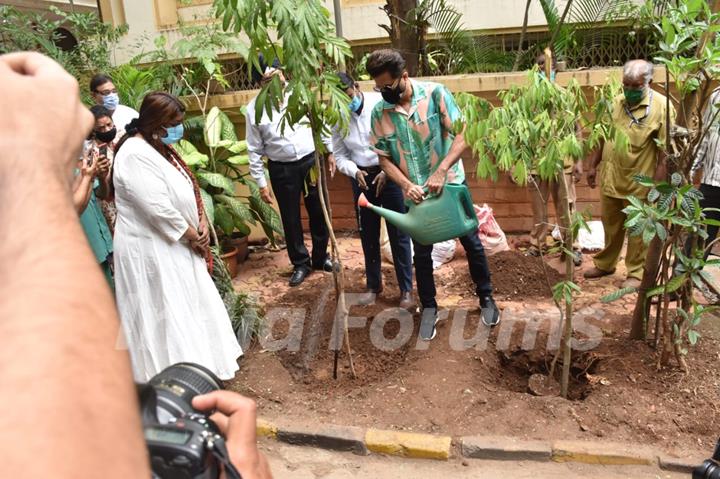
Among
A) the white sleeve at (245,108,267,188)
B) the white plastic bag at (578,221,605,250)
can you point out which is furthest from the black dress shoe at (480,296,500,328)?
the white sleeve at (245,108,267,188)

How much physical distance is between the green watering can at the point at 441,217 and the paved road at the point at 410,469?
134 centimetres

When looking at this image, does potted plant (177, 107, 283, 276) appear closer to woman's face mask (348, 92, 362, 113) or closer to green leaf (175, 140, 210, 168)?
green leaf (175, 140, 210, 168)

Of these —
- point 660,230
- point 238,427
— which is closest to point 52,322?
point 238,427

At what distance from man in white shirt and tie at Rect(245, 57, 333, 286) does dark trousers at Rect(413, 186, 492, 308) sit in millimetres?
1247

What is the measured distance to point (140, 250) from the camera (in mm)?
3428

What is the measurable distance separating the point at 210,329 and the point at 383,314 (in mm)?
1440

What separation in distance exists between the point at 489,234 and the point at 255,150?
7.46ft

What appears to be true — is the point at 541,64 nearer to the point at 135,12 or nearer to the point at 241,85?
the point at 241,85

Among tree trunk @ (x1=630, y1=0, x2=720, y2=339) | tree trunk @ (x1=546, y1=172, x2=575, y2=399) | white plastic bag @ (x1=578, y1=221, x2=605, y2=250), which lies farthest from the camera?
white plastic bag @ (x1=578, y1=221, x2=605, y2=250)

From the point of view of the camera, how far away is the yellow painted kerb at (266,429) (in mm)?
3520

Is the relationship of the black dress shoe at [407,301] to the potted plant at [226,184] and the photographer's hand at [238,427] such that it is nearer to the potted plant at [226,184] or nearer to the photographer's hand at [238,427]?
the potted plant at [226,184]

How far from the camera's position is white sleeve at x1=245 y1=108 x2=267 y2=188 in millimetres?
5188

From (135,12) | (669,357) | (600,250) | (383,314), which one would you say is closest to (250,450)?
(669,357)

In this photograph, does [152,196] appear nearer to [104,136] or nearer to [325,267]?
[104,136]
